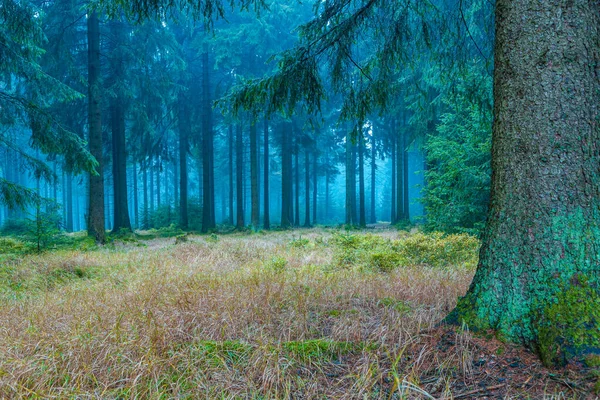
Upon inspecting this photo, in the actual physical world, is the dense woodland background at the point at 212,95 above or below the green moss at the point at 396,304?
above

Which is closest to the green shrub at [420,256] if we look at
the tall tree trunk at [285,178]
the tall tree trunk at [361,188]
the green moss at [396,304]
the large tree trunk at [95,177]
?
the green moss at [396,304]

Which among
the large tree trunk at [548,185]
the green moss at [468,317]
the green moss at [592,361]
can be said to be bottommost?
the green moss at [592,361]

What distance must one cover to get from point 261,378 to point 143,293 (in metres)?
2.39

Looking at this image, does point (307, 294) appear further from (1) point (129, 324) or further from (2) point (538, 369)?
(2) point (538, 369)

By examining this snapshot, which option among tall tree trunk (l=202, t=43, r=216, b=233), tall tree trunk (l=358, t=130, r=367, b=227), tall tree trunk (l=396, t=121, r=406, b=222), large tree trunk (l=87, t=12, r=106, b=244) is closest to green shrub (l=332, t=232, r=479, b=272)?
large tree trunk (l=87, t=12, r=106, b=244)

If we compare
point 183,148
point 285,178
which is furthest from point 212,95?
point 285,178

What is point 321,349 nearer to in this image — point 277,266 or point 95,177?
point 277,266

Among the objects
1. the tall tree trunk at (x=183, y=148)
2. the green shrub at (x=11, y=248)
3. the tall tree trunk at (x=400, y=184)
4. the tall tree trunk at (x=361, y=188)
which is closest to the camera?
the green shrub at (x=11, y=248)

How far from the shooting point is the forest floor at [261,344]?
2111 mm

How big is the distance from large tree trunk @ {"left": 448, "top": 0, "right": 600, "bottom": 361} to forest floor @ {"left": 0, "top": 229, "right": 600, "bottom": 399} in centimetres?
26

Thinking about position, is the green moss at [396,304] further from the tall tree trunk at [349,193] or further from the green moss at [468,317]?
the tall tree trunk at [349,193]

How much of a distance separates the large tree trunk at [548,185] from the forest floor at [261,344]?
0.87 feet

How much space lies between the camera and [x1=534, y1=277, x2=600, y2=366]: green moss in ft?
6.93

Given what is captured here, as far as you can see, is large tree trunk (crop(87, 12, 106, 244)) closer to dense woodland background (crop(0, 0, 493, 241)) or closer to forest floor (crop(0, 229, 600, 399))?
dense woodland background (crop(0, 0, 493, 241))
